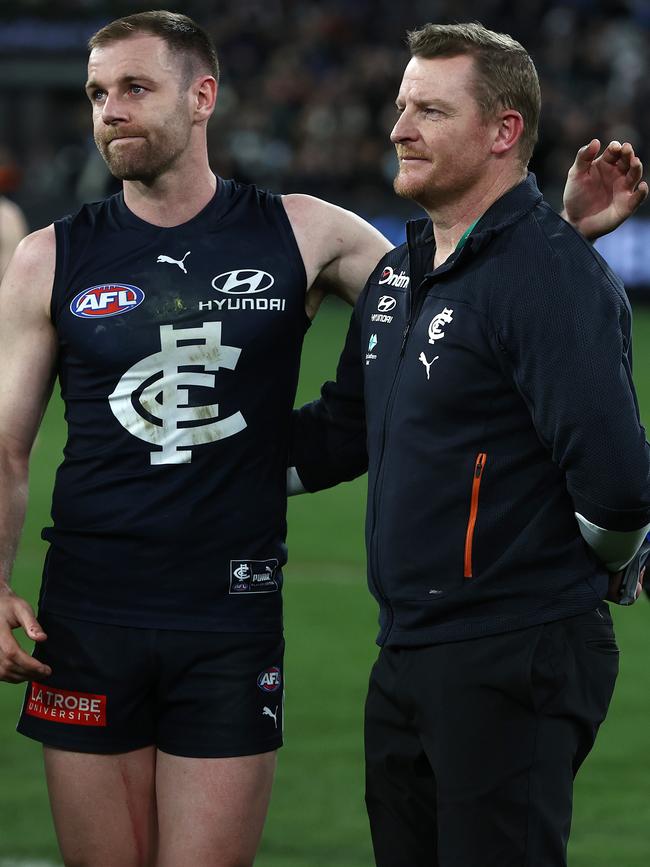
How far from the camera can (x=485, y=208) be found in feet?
11.2

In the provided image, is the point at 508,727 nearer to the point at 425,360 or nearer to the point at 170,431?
the point at 425,360

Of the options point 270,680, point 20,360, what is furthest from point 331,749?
point 20,360

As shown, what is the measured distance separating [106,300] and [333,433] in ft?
2.11

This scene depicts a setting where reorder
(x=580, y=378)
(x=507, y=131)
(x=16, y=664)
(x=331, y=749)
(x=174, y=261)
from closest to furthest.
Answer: (x=580, y=378) → (x=507, y=131) → (x=16, y=664) → (x=174, y=261) → (x=331, y=749)

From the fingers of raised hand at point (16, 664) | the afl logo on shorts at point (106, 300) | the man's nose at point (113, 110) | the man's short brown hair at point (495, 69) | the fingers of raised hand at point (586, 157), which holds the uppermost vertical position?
the man's short brown hair at point (495, 69)

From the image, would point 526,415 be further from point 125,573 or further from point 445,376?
point 125,573

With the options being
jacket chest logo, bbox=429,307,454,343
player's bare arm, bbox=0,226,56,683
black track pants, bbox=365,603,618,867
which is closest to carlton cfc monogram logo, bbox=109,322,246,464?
player's bare arm, bbox=0,226,56,683

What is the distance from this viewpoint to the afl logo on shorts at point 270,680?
12.5 feet

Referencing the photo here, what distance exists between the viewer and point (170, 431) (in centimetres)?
377

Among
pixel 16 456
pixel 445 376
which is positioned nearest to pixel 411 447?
pixel 445 376

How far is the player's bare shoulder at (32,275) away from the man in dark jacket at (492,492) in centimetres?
91

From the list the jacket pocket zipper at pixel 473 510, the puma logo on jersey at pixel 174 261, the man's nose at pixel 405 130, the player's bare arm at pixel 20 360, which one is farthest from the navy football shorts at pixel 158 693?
the man's nose at pixel 405 130

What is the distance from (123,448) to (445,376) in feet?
2.96

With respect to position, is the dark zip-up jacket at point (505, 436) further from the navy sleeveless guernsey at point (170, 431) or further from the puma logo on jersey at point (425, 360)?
the navy sleeveless guernsey at point (170, 431)
